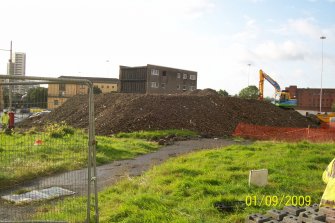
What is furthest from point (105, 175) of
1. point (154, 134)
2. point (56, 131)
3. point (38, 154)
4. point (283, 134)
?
point (283, 134)

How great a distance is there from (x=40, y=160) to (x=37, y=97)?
364 centimetres

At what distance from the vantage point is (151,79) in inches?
2180

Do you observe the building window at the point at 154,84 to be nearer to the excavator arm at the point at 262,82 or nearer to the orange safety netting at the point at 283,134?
the excavator arm at the point at 262,82

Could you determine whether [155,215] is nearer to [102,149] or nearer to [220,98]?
[102,149]

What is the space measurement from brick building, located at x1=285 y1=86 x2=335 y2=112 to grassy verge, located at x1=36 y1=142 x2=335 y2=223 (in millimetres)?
68726

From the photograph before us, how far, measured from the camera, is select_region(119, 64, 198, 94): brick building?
178 feet

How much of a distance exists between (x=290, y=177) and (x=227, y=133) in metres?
11.8

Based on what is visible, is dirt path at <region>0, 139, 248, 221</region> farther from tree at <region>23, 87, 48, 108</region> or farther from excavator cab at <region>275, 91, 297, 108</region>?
excavator cab at <region>275, 91, 297, 108</region>

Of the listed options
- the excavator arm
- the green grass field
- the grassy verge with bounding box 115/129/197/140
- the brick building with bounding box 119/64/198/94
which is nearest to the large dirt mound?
the grassy verge with bounding box 115/129/197/140

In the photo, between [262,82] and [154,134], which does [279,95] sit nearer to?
[262,82]

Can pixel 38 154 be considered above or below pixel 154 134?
above

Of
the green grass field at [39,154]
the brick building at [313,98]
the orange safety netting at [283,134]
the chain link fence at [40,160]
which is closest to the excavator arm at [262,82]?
the orange safety netting at [283,134]

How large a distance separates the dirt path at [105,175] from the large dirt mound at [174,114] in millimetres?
5225

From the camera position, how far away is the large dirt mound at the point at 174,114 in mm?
19969
